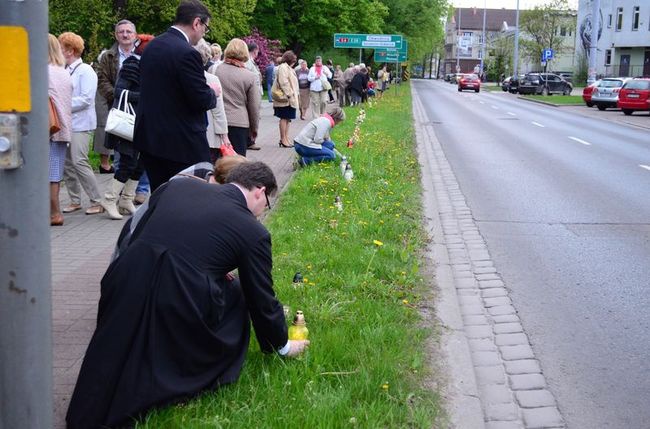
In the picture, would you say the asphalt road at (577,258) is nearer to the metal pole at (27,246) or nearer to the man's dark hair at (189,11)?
the metal pole at (27,246)

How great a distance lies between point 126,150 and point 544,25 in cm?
7853

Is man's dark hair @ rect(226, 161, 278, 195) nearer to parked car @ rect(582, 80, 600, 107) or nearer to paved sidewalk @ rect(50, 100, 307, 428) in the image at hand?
paved sidewalk @ rect(50, 100, 307, 428)

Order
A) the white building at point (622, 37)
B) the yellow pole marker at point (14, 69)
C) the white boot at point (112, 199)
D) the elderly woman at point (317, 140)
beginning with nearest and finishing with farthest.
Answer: the yellow pole marker at point (14, 69) → the white boot at point (112, 199) → the elderly woman at point (317, 140) → the white building at point (622, 37)

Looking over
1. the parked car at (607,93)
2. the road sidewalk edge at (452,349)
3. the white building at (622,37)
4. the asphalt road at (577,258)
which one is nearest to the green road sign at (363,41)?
the parked car at (607,93)

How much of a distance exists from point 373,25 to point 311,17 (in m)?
6.20

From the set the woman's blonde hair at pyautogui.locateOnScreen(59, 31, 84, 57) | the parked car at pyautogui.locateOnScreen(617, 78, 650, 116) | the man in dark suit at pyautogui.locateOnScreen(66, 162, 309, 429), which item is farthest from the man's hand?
the parked car at pyautogui.locateOnScreen(617, 78, 650, 116)

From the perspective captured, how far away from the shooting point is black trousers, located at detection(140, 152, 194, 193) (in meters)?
Answer: 6.18

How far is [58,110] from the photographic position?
26.1ft

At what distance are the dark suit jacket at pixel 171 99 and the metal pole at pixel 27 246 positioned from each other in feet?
11.0

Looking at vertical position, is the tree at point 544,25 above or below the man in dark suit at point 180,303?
above

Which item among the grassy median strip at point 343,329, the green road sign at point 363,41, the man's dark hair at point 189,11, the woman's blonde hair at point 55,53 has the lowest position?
the grassy median strip at point 343,329

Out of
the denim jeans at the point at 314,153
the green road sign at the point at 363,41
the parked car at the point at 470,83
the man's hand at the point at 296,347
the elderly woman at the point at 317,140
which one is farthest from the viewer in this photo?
the parked car at the point at 470,83

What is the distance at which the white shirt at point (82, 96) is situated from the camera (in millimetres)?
8727

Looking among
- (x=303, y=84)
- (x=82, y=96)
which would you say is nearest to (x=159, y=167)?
(x=82, y=96)
